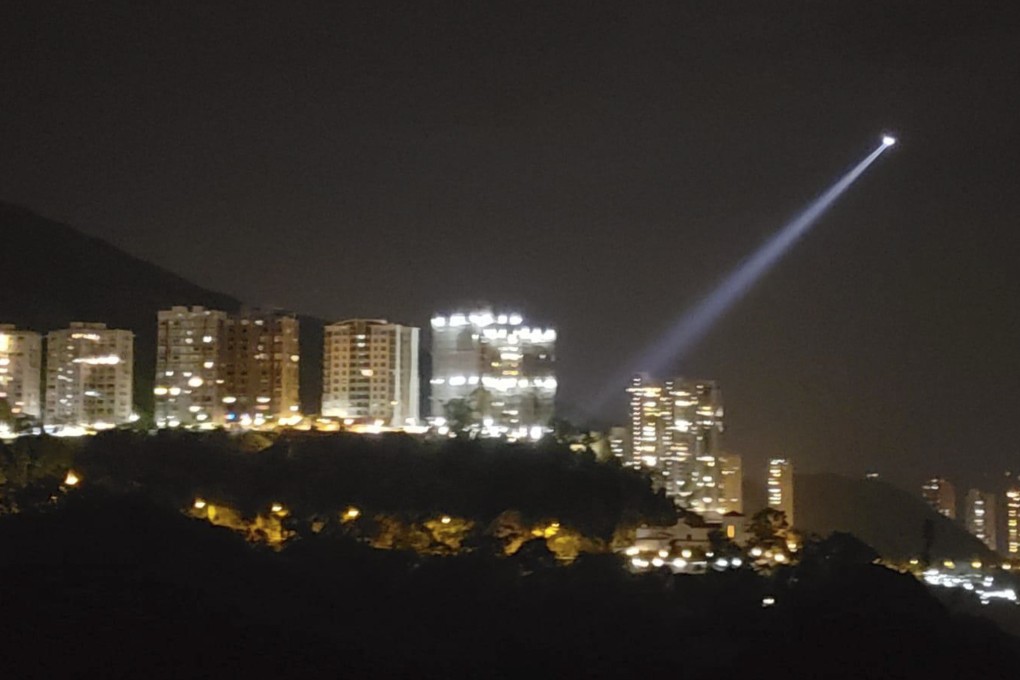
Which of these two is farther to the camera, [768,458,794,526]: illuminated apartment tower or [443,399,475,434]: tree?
[768,458,794,526]: illuminated apartment tower

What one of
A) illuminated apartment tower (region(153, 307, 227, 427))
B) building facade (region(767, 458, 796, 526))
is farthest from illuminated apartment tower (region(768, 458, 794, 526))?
illuminated apartment tower (region(153, 307, 227, 427))

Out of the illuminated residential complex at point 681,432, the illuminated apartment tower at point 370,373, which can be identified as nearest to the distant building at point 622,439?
the illuminated residential complex at point 681,432

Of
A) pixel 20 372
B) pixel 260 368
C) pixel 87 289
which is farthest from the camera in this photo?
pixel 87 289

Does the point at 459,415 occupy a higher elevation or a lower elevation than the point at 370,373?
lower

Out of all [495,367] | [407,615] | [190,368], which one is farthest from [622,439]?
[407,615]

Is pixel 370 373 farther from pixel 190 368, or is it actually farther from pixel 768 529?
pixel 768 529

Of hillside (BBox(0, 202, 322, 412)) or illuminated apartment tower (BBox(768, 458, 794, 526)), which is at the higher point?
hillside (BBox(0, 202, 322, 412))

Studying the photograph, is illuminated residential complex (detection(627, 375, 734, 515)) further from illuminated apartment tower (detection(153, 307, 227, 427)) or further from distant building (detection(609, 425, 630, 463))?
illuminated apartment tower (detection(153, 307, 227, 427))

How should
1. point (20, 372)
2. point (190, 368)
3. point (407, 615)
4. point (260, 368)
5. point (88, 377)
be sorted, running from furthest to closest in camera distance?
point (260, 368) < point (190, 368) < point (20, 372) < point (88, 377) < point (407, 615)
